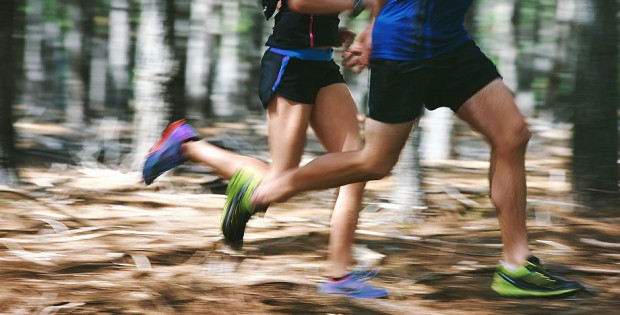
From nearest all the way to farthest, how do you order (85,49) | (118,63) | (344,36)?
(344,36)
(85,49)
(118,63)

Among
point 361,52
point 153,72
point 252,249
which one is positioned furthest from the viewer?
point 153,72

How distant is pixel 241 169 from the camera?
190 inches

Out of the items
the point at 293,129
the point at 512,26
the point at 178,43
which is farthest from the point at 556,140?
the point at 293,129

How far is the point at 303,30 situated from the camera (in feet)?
14.2

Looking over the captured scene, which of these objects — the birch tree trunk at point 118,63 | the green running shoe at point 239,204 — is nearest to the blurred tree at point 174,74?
the green running shoe at point 239,204

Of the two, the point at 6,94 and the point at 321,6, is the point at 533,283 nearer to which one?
the point at 321,6

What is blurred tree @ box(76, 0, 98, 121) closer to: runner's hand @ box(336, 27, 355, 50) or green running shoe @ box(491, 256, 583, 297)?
A: runner's hand @ box(336, 27, 355, 50)

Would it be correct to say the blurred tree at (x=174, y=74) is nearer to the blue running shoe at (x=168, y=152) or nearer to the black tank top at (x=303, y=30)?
the blue running shoe at (x=168, y=152)

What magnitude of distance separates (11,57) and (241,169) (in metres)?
2.94

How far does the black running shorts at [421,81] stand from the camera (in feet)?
13.5

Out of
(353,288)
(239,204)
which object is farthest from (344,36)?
(353,288)

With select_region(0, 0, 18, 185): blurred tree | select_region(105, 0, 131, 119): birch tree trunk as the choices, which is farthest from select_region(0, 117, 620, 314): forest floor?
select_region(105, 0, 131, 119): birch tree trunk

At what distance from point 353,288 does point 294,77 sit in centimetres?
106

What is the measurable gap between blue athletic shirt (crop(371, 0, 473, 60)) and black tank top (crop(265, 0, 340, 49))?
0.31 m
